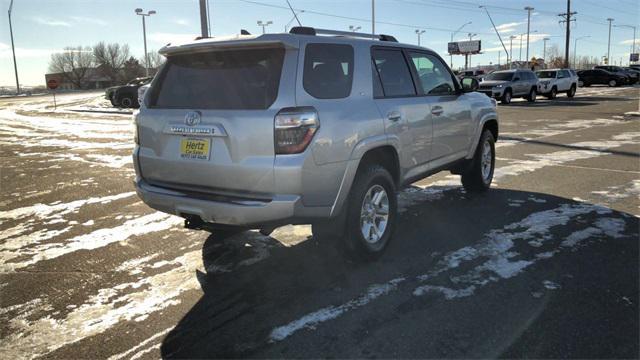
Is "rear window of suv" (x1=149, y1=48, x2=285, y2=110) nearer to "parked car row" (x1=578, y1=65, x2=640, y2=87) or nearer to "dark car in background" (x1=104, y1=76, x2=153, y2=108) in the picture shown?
"dark car in background" (x1=104, y1=76, x2=153, y2=108)

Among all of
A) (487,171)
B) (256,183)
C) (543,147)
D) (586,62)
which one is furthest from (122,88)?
(586,62)

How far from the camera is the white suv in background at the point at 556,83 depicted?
1268 inches

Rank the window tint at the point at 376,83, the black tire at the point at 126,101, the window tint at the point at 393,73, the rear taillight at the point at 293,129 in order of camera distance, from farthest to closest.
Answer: the black tire at the point at 126,101 → the window tint at the point at 393,73 → the window tint at the point at 376,83 → the rear taillight at the point at 293,129

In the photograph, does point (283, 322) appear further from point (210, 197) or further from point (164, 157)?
point (164, 157)

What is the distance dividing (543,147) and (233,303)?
31.0 ft

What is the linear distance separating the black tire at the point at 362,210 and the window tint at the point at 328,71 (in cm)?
72

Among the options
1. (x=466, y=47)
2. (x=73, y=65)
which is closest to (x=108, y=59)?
(x=73, y=65)

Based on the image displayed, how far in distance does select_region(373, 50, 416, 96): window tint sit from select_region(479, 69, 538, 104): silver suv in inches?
929

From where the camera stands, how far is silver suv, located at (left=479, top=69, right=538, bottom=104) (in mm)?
27781

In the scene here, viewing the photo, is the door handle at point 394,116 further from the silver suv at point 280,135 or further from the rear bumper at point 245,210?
the rear bumper at point 245,210

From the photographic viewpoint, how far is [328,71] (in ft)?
13.6

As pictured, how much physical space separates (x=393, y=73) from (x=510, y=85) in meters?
25.4

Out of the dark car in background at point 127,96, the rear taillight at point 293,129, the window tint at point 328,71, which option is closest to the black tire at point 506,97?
the dark car in background at point 127,96

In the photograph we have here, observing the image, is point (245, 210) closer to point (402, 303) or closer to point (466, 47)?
point (402, 303)
